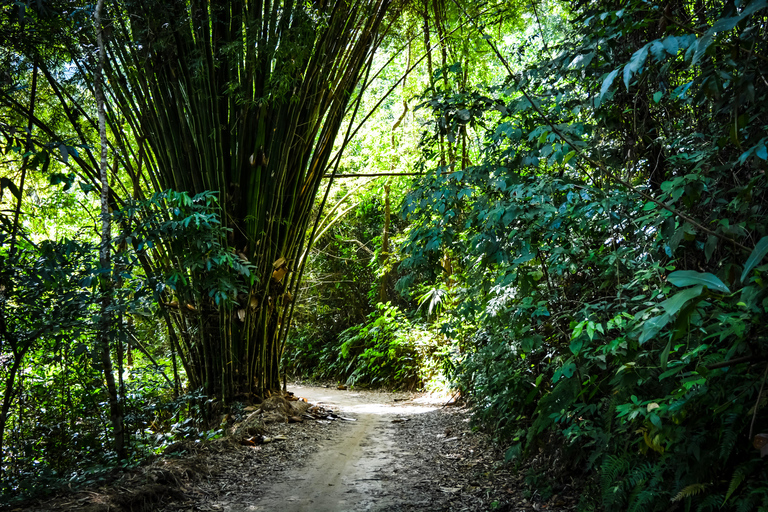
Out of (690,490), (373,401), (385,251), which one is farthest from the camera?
(385,251)

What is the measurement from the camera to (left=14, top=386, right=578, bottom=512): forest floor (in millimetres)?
2107

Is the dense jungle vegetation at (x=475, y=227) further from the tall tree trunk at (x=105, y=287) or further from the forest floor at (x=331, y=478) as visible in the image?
the forest floor at (x=331, y=478)

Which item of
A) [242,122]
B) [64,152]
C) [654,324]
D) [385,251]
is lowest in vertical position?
[654,324]

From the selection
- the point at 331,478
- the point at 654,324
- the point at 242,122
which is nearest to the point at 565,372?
the point at 654,324

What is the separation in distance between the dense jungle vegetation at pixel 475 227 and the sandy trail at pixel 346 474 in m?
0.64

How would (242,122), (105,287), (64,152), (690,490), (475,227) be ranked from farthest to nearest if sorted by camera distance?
(242,122) → (475,227) → (105,287) → (64,152) → (690,490)

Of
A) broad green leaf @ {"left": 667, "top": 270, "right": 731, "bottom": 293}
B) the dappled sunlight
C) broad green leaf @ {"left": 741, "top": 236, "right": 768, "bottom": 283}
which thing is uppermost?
broad green leaf @ {"left": 741, "top": 236, "right": 768, "bottom": 283}

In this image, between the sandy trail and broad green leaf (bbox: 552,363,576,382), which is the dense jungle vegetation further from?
the sandy trail

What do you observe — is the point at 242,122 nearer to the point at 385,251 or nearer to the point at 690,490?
the point at 690,490

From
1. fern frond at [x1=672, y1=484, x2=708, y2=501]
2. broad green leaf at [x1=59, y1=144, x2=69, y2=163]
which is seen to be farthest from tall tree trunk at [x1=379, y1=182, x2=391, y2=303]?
fern frond at [x1=672, y1=484, x2=708, y2=501]

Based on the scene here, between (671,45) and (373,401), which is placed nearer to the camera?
(671,45)

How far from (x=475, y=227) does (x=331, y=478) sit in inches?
57.0

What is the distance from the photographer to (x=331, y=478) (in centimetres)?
257

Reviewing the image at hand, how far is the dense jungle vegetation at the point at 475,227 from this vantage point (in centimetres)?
140
